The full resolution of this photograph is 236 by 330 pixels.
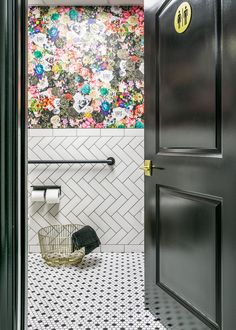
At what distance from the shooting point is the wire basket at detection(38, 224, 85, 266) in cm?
265

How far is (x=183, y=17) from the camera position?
152cm

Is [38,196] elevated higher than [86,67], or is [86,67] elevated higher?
[86,67]

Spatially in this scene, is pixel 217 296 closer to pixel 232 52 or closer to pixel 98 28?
pixel 232 52

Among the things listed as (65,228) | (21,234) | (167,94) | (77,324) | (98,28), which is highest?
(98,28)

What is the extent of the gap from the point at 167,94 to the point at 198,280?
1.00 meters

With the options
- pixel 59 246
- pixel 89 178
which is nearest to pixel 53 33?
pixel 89 178

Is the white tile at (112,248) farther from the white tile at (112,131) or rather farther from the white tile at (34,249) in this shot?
the white tile at (112,131)

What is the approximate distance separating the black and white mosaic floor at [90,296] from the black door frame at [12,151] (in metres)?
1.02

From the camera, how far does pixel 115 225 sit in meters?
3.04

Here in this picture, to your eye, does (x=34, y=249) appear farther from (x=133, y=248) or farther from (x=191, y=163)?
(x=191, y=163)

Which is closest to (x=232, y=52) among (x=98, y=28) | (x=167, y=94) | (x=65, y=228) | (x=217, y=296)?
(x=167, y=94)

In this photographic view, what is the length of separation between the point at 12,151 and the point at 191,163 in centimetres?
91

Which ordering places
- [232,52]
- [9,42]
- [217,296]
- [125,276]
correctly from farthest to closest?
[125,276], [217,296], [232,52], [9,42]

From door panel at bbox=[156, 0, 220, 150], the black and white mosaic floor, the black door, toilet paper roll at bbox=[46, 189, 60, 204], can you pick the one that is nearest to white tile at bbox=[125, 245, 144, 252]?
the black and white mosaic floor
